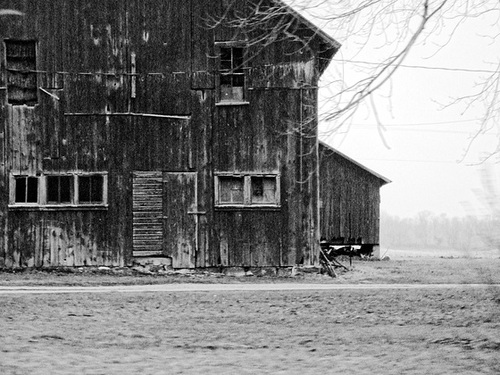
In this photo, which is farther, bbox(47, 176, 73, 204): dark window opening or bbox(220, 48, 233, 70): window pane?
bbox(220, 48, 233, 70): window pane

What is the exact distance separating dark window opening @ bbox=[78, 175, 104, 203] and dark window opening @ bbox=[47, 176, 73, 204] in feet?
1.02

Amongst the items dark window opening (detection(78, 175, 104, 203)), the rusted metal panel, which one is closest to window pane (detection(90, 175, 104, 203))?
dark window opening (detection(78, 175, 104, 203))

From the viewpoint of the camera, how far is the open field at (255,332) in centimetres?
791

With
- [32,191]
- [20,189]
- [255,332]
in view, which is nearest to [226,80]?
[32,191]

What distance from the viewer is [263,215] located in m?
22.6

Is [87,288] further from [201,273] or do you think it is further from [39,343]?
[39,343]

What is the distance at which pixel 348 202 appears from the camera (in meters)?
35.1

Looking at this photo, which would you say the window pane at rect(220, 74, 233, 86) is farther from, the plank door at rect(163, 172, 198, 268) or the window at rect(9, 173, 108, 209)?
the window at rect(9, 173, 108, 209)

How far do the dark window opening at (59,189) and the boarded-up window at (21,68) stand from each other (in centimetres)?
252

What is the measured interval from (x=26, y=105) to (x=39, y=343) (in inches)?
568

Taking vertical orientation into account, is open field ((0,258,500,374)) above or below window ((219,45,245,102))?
below

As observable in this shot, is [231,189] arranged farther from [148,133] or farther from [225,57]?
[225,57]

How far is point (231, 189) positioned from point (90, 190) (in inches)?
157

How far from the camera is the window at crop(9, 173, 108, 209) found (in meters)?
22.5
